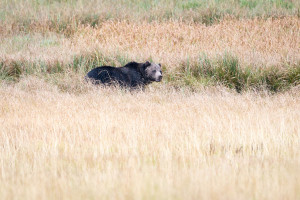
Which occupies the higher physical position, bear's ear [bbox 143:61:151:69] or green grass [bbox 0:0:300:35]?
bear's ear [bbox 143:61:151:69]

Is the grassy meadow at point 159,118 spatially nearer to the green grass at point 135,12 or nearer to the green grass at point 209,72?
the green grass at point 209,72

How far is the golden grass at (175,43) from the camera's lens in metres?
11.1

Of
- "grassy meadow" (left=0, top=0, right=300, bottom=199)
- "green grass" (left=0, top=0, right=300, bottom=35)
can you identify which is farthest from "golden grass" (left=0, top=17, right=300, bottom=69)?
"green grass" (left=0, top=0, right=300, bottom=35)

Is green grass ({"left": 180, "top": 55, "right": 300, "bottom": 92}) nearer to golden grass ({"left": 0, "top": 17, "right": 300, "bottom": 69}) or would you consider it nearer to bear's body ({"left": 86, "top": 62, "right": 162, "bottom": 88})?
golden grass ({"left": 0, "top": 17, "right": 300, "bottom": 69})

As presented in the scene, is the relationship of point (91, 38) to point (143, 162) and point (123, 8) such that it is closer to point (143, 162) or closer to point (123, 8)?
point (123, 8)

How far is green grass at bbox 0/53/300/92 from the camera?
380 inches

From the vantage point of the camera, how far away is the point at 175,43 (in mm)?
13922

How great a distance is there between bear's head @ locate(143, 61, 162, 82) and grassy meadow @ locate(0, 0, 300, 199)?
11.7 inches

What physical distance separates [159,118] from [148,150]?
2056mm

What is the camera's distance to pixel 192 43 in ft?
45.7

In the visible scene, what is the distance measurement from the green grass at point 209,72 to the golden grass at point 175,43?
8.1 inches

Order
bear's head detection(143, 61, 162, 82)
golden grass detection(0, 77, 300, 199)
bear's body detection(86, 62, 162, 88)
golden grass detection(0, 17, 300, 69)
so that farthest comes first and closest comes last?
golden grass detection(0, 17, 300, 69), bear's head detection(143, 61, 162, 82), bear's body detection(86, 62, 162, 88), golden grass detection(0, 77, 300, 199)

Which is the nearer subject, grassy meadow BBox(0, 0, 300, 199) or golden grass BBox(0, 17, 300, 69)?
grassy meadow BBox(0, 0, 300, 199)

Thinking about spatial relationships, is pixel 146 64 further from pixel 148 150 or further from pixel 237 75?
pixel 148 150
